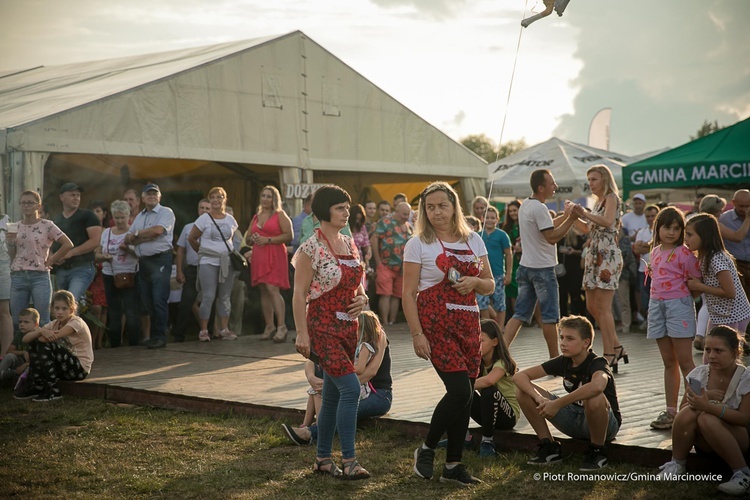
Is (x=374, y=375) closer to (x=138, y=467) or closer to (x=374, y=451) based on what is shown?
(x=374, y=451)

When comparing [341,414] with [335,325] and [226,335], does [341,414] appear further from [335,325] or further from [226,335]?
[226,335]

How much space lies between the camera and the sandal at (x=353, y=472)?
5121 mm

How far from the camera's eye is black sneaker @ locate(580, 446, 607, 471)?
16.9 ft

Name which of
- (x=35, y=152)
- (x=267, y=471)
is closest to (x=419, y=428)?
(x=267, y=471)

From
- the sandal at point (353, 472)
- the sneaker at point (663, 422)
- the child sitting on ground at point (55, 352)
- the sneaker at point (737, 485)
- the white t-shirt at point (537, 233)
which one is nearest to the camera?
the sneaker at point (737, 485)

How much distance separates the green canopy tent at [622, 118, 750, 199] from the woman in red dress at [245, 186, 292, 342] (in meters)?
6.24

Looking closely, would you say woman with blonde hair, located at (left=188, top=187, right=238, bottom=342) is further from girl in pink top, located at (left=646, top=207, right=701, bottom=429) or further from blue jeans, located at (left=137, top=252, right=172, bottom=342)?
girl in pink top, located at (left=646, top=207, right=701, bottom=429)

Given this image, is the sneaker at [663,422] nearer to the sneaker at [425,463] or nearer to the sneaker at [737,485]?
the sneaker at [737,485]

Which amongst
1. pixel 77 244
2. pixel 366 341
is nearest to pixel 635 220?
pixel 77 244

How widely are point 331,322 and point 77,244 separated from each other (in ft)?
18.9

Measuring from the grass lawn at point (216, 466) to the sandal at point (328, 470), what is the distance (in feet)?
0.21

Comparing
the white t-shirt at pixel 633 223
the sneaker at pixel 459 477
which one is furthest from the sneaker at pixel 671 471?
the white t-shirt at pixel 633 223

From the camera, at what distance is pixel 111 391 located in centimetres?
775

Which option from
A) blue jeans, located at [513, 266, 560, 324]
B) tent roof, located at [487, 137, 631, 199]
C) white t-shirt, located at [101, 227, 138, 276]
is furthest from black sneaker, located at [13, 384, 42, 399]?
tent roof, located at [487, 137, 631, 199]
